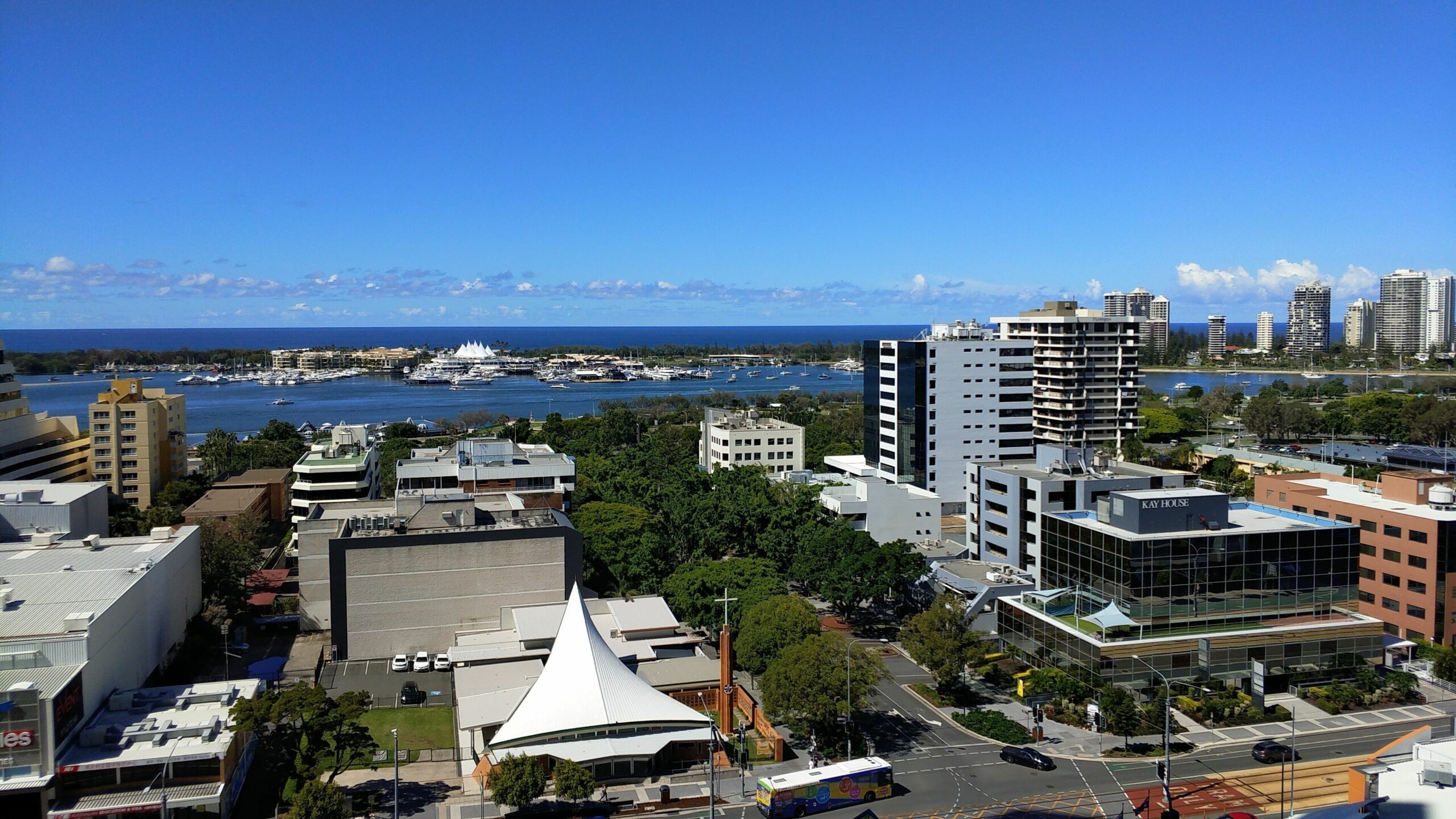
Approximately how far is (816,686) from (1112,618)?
905cm

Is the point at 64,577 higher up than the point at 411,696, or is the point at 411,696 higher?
the point at 64,577

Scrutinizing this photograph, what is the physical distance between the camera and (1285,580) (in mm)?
28188

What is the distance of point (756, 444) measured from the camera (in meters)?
60.6

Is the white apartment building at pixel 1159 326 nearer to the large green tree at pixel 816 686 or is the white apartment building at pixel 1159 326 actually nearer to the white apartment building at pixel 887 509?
the white apartment building at pixel 887 509

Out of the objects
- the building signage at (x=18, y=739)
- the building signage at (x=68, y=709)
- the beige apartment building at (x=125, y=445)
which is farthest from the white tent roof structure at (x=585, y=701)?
the beige apartment building at (x=125, y=445)

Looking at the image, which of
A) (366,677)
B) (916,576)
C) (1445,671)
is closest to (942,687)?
(916,576)

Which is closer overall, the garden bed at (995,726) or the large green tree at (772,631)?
the garden bed at (995,726)

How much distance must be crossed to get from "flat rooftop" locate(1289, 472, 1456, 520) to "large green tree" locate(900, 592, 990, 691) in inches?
566

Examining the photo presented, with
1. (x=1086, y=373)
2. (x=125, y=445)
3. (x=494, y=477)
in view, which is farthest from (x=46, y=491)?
(x=1086, y=373)

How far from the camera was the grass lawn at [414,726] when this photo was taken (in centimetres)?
2469

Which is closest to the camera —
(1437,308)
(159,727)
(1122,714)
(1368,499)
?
(159,727)

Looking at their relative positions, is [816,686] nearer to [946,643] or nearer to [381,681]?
[946,643]

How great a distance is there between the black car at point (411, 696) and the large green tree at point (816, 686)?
31.9ft

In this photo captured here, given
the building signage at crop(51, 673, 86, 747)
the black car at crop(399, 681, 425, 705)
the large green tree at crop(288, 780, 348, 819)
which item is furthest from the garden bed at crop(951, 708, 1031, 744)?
the building signage at crop(51, 673, 86, 747)
